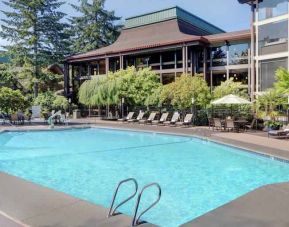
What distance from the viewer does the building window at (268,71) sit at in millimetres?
23203

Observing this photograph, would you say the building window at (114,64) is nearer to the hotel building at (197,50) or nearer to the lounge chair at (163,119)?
the hotel building at (197,50)

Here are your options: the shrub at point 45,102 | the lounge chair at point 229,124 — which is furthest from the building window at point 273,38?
the shrub at point 45,102

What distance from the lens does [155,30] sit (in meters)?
33.5

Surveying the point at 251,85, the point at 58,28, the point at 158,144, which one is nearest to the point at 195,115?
the point at 251,85

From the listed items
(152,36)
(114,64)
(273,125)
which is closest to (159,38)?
(152,36)

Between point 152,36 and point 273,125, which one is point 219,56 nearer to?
point 152,36

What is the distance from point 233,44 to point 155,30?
8.62 metres

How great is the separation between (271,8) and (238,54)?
183 inches

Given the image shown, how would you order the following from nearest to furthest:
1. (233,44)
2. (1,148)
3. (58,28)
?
(1,148) → (233,44) → (58,28)

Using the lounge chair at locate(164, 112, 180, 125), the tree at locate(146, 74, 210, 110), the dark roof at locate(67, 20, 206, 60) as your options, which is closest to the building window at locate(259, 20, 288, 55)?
the dark roof at locate(67, 20, 206, 60)

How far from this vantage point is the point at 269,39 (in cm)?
2381

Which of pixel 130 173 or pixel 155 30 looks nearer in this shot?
pixel 130 173

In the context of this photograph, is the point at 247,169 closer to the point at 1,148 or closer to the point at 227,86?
the point at 1,148

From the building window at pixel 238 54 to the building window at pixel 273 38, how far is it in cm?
269
